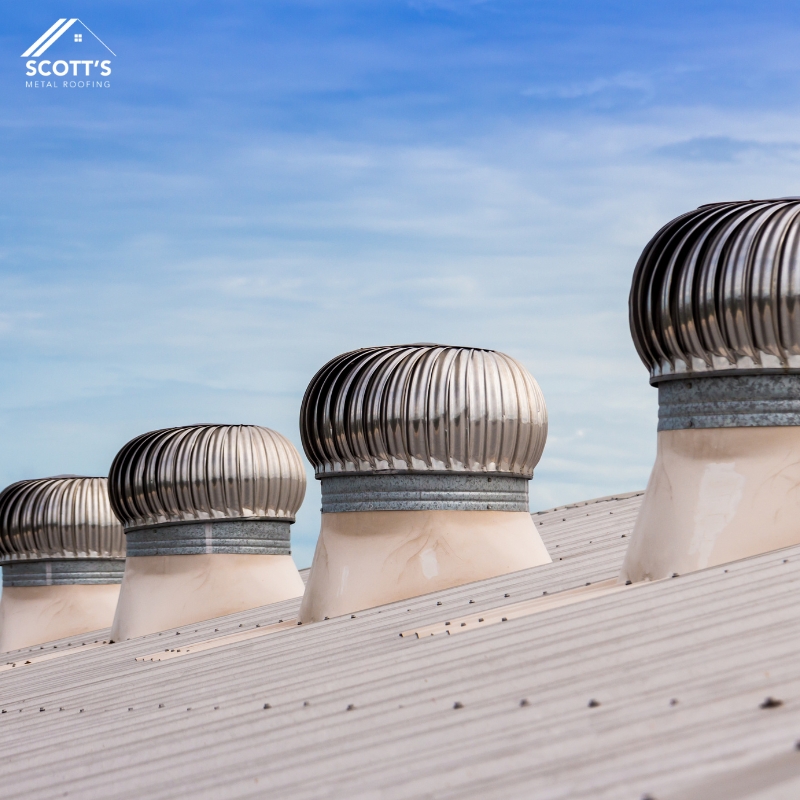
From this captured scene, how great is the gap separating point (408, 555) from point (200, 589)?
7273mm

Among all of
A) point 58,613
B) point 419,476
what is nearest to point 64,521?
point 58,613

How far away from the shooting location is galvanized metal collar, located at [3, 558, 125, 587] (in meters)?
30.5

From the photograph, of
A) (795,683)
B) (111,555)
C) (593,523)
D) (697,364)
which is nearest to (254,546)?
(593,523)

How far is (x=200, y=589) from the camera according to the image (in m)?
22.4

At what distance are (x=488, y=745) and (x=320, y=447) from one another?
11.4 meters

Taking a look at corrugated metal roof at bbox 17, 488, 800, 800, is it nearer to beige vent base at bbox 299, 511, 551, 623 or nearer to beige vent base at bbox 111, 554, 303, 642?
beige vent base at bbox 299, 511, 551, 623

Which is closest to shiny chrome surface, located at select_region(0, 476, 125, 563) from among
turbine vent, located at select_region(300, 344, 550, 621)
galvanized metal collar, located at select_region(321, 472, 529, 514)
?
turbine vent, located at select_region(300, 344, 550, 621)

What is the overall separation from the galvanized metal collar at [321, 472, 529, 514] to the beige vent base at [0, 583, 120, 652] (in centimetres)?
1479

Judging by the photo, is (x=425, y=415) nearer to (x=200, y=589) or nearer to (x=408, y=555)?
(x=408, y=555)

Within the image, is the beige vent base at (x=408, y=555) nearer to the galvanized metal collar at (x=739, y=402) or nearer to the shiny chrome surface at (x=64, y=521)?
the galvanized metal collar at (x=739, y=402)

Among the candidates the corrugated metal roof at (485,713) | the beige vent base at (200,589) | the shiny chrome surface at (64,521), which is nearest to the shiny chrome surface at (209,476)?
the beige vent base at (200,589)

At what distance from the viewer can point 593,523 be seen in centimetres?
2017

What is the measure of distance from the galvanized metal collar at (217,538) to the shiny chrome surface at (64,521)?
676 cm

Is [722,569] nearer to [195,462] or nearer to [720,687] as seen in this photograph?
[720,687]
